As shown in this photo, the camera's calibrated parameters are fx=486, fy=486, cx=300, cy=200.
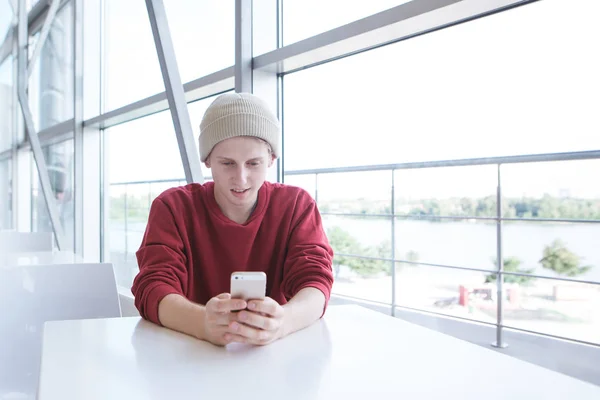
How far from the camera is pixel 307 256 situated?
32.2 inches

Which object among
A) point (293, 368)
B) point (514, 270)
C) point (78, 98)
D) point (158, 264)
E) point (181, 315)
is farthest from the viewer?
point (78, 98)

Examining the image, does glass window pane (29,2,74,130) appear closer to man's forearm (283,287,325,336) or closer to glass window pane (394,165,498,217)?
glass window pane (394,165,498,217)

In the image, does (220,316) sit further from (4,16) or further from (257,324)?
(4,16)

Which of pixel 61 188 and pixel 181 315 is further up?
pixel 61 188

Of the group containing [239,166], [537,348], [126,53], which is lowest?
[537,348]

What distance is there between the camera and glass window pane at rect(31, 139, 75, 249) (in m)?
3.15

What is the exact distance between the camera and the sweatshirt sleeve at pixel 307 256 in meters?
0.80

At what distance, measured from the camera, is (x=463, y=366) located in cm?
52

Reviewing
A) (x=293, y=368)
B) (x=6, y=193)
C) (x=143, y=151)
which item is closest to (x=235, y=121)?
(x=293, y=368)

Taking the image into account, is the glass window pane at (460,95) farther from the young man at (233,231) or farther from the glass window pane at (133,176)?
the glass window pane at (133,176)

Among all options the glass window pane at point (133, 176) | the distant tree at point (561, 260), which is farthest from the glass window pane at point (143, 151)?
the distant tree at point (561, 260)

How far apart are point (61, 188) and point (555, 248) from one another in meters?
3.06

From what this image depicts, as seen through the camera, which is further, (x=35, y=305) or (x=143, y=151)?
(x=143, y=151)

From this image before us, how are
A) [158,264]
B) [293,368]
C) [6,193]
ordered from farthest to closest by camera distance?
[6,193] → [158,264] → [293,368]
